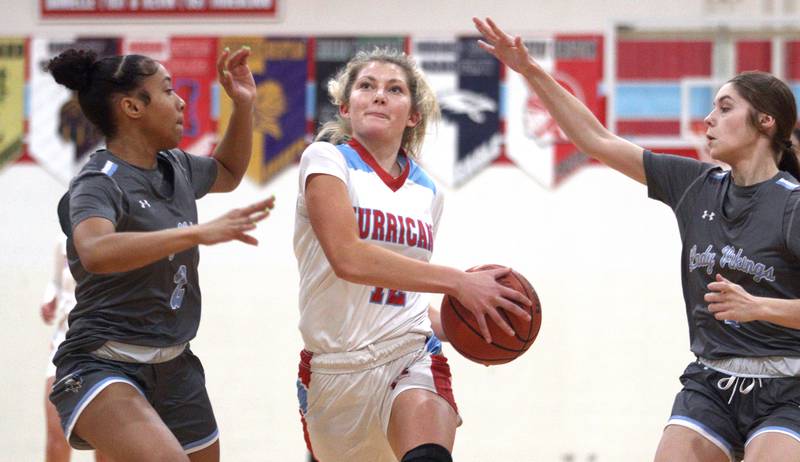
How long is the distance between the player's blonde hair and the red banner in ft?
11.8

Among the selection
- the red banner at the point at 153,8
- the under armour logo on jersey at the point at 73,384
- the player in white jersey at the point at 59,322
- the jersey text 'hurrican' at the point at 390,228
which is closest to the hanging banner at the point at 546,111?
the red banner at the point at 153,8

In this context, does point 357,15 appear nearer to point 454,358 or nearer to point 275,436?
point 454,358

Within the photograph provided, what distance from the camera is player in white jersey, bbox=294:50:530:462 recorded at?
301 cm

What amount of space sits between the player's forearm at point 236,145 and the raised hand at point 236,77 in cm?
5

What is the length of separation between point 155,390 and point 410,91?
4.39 ft

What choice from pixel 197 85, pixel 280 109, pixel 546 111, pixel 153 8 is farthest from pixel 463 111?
pixel 153 8

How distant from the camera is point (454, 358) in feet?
22.3

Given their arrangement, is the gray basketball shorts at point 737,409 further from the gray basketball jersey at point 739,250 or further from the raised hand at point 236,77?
the raised hand at point 236,77

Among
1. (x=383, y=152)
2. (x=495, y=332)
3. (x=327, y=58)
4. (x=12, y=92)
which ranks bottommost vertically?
(x=495, y=332)

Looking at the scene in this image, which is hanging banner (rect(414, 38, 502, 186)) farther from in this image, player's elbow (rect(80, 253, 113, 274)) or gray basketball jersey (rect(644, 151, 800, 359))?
player's elbow (rect(80, 253, 113, 274))

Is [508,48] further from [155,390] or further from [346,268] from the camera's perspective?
[155,390]

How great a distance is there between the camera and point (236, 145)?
3684 millimetres

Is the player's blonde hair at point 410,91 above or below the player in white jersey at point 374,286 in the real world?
above

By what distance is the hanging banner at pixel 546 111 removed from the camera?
22.1ft
